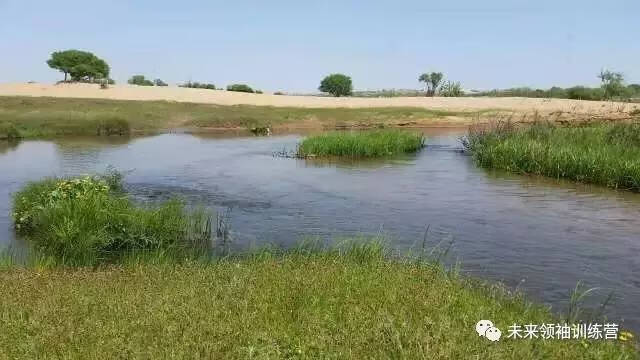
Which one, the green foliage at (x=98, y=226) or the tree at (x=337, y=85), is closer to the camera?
the green foliage at (x=98, y=226)

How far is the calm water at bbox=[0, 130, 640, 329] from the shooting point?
45.8 ft

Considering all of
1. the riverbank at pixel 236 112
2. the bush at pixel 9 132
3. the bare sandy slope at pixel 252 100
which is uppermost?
the bare sandy slope at pixel 252 100

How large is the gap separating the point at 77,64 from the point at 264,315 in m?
112

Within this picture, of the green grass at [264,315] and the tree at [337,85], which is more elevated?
the tree at [337,85]

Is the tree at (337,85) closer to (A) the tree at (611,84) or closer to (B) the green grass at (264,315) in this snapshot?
(A) the tree at (611,84)

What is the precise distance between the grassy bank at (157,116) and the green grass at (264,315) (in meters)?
50.8

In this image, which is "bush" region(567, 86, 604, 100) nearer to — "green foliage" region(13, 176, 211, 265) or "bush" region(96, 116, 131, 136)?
"bush" region(96, 116, 131, 136)

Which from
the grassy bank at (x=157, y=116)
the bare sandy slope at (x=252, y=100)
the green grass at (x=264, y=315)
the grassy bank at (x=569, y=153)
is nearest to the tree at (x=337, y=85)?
the bare sandy slope at (x=252, y=100)

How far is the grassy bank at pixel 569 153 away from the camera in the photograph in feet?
84.6

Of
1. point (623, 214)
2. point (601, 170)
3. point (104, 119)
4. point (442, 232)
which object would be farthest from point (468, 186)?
point (104, 119)

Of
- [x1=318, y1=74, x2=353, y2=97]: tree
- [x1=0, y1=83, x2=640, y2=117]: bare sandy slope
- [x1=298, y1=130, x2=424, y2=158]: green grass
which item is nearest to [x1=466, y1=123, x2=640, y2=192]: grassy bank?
[x1=298, y1=130, x2=424, y2=158]: green grass

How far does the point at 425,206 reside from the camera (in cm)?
2202

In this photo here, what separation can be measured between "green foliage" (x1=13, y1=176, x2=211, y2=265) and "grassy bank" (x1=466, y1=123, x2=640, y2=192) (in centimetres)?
1692

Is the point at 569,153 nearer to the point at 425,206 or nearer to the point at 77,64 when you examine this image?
the point at 425,206
